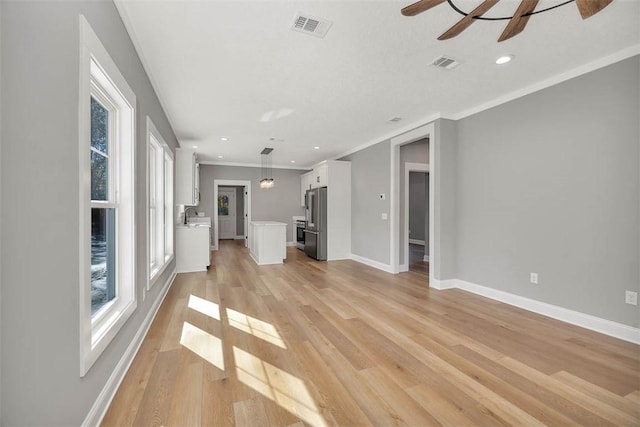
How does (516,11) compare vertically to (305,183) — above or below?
above

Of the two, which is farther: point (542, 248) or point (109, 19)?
point (542, 248)

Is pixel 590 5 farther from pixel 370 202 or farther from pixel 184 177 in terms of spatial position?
pixel 184 177

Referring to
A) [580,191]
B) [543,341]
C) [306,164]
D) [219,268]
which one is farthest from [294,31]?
[306,164]

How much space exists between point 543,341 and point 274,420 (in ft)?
7.95

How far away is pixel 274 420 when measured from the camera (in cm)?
154

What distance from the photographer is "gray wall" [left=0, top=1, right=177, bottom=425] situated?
3.04 feet

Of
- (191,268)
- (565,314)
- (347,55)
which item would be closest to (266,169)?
(191,268)

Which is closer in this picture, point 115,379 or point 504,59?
point 115,379

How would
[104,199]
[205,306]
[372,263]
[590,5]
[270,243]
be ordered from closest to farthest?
[590,5], [104,199], [205,306], [372,263], [270,243]

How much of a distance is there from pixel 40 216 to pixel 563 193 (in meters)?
4.09

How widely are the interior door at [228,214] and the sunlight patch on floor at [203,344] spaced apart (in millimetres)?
8669

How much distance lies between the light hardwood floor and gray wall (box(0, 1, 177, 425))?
2.11ft

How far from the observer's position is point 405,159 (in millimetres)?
5457

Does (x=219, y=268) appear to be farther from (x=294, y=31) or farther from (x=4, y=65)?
(x=4, y=65)
